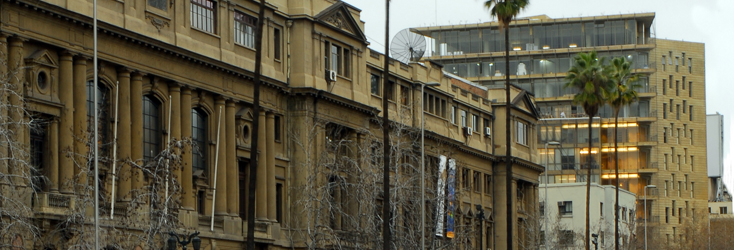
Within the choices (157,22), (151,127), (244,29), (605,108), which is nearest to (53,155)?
(151,127)

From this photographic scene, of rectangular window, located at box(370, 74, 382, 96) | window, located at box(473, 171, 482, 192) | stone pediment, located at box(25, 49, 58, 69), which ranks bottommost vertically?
window, located at box(473, 171, 482, 192)

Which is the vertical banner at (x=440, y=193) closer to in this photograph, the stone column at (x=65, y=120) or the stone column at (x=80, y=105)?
the stone column at (x=80, y=105)

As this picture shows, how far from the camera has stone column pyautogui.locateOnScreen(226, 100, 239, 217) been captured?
62156mm

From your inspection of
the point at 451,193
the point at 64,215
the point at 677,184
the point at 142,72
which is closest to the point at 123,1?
the point at 142,72

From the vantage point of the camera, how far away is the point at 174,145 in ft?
164

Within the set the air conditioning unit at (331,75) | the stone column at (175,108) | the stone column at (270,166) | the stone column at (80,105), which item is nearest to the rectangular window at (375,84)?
the air conditioning unit at (331,75)

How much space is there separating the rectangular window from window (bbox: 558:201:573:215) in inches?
2105

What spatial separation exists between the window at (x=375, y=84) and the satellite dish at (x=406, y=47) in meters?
9.17

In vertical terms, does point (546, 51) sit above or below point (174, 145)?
above

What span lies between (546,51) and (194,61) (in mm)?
102997

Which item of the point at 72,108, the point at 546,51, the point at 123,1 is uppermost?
the point at 546,51

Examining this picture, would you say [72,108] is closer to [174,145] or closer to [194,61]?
[174,145]

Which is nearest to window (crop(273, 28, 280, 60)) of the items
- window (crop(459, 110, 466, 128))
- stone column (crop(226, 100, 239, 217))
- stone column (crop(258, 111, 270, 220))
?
stone column (crop(258, 111, 270, 220))

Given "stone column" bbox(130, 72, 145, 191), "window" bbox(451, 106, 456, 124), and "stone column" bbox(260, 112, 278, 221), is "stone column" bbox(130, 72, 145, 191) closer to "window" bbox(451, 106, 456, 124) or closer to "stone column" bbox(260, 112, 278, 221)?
"stone column" bbox(260, 112, 278, 221)
